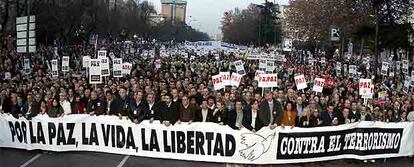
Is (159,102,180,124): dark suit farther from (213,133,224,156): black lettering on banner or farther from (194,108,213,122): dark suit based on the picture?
(213,133,224,156): black lettering on banner

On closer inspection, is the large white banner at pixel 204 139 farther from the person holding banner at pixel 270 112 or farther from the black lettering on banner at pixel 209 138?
the person holding banner at pixel 270 112

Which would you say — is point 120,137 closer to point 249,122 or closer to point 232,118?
point 232,118

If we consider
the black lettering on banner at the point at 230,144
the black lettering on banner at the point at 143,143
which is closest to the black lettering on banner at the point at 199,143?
the black lettering on banner at the point at 230,144

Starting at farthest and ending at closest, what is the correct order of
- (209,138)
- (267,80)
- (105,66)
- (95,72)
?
1. (105,66)
2. (95,72)
3. (267,80)
4. (209,138)

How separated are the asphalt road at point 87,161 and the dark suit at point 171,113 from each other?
84cm

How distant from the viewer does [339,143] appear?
13.0m

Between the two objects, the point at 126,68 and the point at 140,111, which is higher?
the point at 126,68

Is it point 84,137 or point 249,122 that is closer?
point 249,122

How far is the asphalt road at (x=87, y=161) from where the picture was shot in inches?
493

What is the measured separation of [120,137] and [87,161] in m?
0.81

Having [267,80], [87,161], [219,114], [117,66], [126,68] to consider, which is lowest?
[87,161]

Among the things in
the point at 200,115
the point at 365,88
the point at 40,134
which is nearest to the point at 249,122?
the point at 200,115

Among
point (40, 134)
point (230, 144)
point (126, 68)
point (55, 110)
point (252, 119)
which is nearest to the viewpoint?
point (230, 144)

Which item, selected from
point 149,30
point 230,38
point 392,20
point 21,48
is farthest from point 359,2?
point 230,38
